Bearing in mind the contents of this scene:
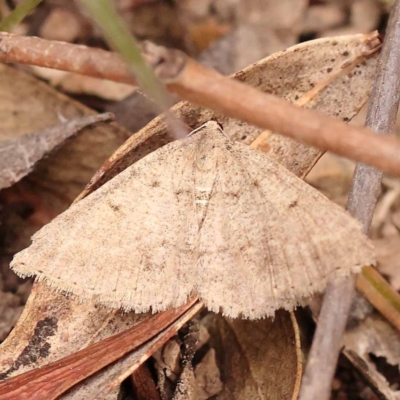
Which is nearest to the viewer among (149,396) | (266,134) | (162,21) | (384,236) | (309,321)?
(149,396)

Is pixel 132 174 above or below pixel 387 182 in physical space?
above

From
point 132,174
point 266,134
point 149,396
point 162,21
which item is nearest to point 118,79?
point 132,174

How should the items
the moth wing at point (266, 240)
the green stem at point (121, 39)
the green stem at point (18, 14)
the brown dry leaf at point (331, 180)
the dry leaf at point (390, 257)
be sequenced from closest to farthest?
1. the green stem at point (121, 39)
2. the moth wing at point (266, 240)
3. the green stem at point (18, 14)
4. the dry leaf at point (390, 257)
5. the brown dry leaf at point (331, 180)

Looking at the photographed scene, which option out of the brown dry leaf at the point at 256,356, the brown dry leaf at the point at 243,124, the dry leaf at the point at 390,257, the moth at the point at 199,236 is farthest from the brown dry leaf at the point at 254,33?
the brown dry leaf at the point at 256,356

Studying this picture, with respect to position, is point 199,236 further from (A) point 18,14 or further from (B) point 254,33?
(B) point 254,33

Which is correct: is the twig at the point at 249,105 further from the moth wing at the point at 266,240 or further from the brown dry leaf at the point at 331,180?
the brown dry leaf at the point at 331,180

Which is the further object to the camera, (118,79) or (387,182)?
(387,182)

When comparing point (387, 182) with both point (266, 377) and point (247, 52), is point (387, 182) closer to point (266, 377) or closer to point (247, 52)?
point (247, 52)

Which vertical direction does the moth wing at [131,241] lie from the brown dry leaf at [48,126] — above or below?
below

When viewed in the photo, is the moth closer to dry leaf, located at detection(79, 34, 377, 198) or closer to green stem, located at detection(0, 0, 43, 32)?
dry leaf, located at detection(79, 34, 377, 198)
